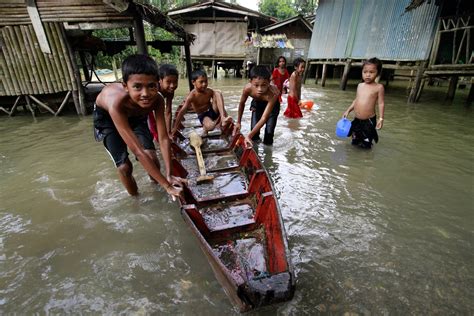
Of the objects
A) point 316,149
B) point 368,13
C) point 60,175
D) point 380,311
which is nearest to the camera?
point 380,311

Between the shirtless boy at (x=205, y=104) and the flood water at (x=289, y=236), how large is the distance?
127cm

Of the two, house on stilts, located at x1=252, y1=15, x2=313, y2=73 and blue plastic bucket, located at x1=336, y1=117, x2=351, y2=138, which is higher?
house on stilts, located at x1=252, y1=15, x2=313, y2=73

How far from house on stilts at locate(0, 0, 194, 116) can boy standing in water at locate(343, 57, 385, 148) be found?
15.3 feet

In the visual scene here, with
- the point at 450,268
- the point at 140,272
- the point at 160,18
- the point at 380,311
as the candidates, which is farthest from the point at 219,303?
the point at 160,18

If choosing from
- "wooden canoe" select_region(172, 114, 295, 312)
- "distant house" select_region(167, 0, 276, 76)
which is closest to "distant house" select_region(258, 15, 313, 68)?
"distant house" select_region(167, 0, 276, 76)

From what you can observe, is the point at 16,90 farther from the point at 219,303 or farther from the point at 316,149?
the point at 219,303

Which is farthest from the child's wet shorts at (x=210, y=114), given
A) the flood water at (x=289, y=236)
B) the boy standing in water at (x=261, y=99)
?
the flood water at (x=289, y=236)

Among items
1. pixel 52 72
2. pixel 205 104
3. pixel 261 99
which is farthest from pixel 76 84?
pixel 261 99

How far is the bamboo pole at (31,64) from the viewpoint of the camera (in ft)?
21.0

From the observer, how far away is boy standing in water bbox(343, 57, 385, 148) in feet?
13.6

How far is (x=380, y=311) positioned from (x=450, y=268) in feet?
2.74

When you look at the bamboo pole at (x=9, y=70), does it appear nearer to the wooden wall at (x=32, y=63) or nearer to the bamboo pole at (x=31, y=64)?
the wooden wall at (x=32, y=63)

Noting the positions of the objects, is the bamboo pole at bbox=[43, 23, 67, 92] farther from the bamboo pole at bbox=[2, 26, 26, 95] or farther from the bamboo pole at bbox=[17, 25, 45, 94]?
the bamboo pole at bbox=[2, 26, 26, 95]

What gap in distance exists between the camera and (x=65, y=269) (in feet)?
7.33
